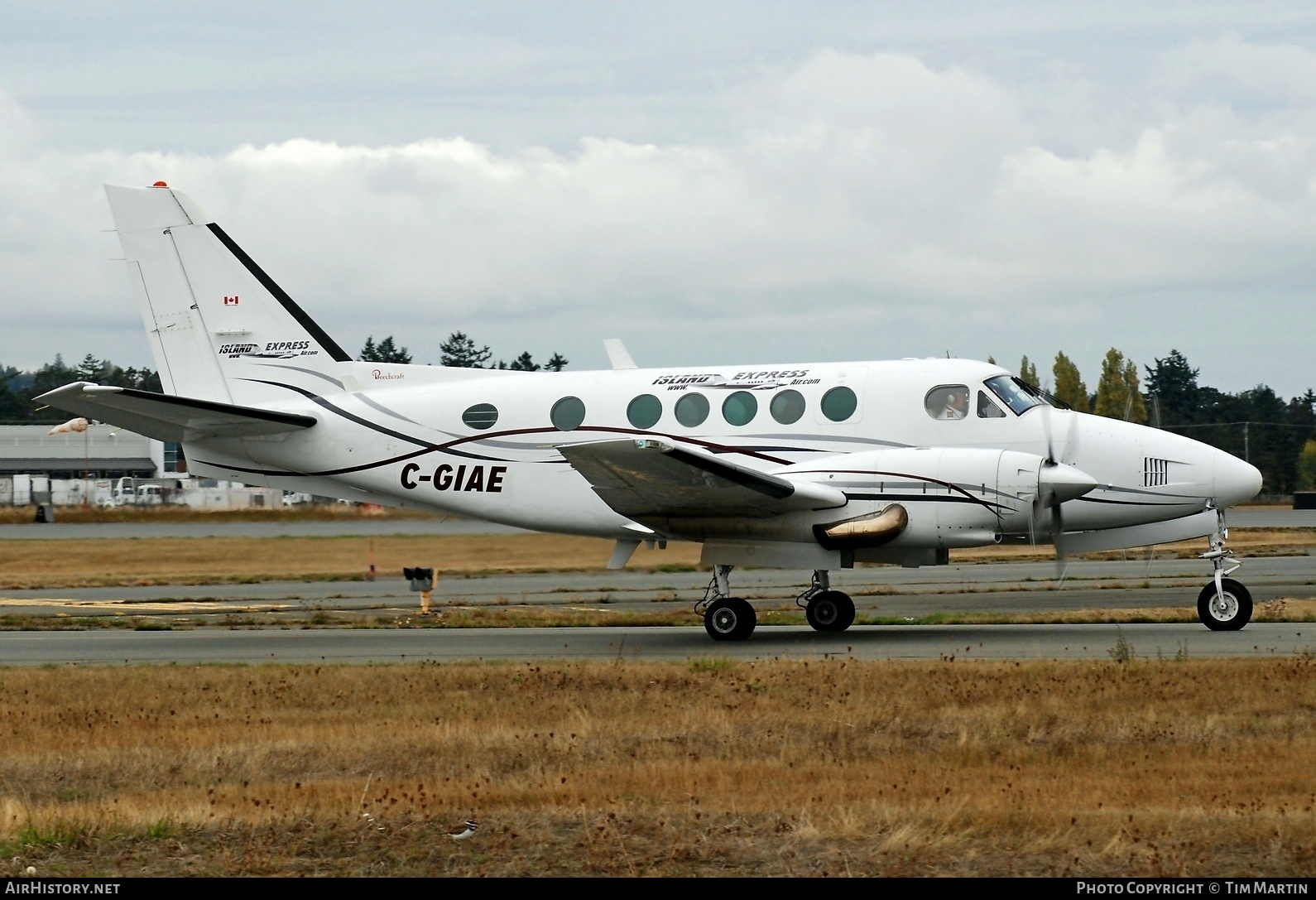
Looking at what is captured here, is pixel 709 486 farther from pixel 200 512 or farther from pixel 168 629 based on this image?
pixel 200 512

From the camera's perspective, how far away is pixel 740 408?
18250 millimetres

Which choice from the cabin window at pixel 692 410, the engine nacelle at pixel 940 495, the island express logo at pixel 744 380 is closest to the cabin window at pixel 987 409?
the engine nacelle at pixel 940 495

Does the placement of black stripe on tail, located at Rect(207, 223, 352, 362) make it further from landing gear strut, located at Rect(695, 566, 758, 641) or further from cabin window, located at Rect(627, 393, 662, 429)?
landing gear strut, located at Rect(695, 566, 758, 641)

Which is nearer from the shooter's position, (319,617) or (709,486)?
(709,486)

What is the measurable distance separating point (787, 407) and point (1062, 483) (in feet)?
12.2

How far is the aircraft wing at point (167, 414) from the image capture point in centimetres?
1781

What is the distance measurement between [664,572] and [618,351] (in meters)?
12.9

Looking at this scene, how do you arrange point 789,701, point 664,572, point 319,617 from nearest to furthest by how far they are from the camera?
1. point 789,701
2. point 319,617
3. point 664,572

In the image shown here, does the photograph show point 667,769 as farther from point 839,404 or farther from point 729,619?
point 839,404

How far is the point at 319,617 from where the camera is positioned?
21.9 metres

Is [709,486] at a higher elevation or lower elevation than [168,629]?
higher

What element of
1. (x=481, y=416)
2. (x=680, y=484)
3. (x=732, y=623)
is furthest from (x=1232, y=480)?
(x=481, y=416)

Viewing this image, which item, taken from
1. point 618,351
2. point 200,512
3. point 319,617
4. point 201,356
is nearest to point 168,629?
point 319,617

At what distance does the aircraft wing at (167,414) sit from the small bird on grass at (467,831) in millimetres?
11632
